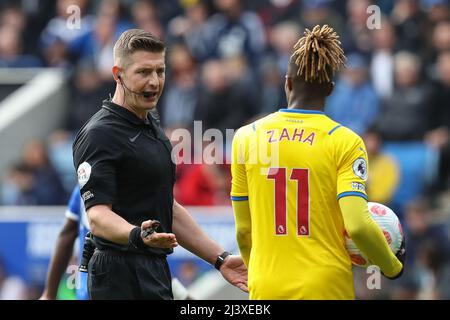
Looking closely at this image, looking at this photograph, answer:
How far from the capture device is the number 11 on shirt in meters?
6.06

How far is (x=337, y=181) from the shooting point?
6.00 meters

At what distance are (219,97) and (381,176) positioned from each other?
2516 mm

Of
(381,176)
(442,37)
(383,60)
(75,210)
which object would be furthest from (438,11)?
(75,210)

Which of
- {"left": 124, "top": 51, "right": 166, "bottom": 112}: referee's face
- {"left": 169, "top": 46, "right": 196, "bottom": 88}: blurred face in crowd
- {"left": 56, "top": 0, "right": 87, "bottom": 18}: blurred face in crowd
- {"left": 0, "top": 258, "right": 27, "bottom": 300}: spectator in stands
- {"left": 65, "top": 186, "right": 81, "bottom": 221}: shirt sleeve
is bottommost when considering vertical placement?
{"left": 0, "top": 258, "right": 27, "bottom": 300}: spectator in stands

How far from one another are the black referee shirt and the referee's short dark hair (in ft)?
0.92

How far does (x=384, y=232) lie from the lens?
6.34 metres

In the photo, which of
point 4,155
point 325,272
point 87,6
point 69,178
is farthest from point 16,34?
point 325,272

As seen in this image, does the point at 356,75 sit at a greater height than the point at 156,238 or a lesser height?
greater

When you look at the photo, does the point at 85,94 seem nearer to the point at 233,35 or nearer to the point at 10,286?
the point at 233,35

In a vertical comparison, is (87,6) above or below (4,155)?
above

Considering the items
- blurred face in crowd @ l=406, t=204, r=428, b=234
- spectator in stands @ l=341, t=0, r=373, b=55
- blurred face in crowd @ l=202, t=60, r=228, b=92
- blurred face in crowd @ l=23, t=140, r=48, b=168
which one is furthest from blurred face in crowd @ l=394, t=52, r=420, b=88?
blurred face in crowd @ l=23, t=140, r=48, b=168

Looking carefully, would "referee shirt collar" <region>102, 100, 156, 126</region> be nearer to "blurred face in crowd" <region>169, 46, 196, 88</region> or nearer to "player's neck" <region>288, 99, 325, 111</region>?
"player's neck" <region>288, 99, 325, 111</region>
